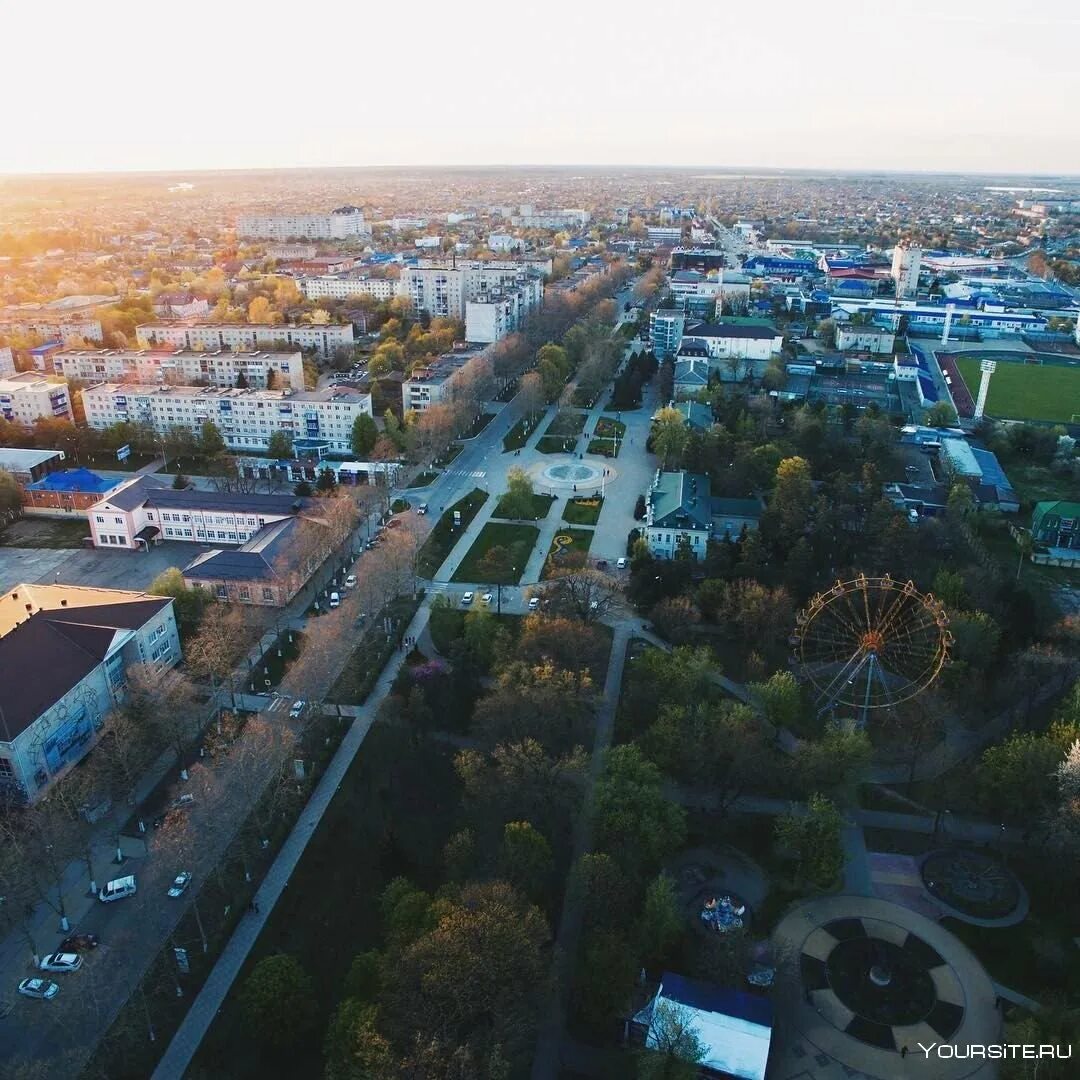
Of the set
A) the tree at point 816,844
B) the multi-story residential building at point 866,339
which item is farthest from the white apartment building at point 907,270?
the tree at point 816,844

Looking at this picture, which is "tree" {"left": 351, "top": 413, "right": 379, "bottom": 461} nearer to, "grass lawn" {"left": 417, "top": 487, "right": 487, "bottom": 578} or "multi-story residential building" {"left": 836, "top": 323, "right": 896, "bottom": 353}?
"grass lawn" {"left": 417, "top": 487, "right": 487, "bottom": 578}

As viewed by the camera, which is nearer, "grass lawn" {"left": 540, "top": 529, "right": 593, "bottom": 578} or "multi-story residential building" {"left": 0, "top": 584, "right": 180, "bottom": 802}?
"multi-story residential building" {"left": 0, "top": 584, "right": 180, "bottom": 802}

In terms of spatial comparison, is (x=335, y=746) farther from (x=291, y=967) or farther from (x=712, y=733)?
(x=712, y=733)

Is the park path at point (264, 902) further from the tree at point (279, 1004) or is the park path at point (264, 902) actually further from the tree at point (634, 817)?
the tree at point (634, 817)

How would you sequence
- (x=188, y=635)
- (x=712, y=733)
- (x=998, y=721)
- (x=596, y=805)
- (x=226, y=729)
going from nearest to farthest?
(x=596, y=805) → (x=712, y=733) → (x=226, y=729) → (x=998, y=721) → (x=188, y=635)

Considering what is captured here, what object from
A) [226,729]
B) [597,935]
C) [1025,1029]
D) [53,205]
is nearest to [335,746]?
[226,729]

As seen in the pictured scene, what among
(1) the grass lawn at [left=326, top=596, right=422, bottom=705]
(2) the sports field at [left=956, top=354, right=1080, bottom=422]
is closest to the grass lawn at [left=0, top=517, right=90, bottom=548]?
(1) the grass lawn at [left=326, top=596, right=422, bottom=705]
